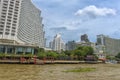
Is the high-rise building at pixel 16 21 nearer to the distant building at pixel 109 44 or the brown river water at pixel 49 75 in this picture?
the distant building at pixel 109 44

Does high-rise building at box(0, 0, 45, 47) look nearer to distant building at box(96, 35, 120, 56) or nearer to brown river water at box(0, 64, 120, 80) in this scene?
distant building at box(96, 35, 120, 56)

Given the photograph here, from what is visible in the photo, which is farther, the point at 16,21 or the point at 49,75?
the point at 16,21

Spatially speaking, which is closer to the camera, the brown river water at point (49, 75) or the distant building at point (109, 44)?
the brown river water at point (49, 75)

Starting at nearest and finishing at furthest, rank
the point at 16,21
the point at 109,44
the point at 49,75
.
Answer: the point at 49,75 < the point at 16,21 < the point at 109,44

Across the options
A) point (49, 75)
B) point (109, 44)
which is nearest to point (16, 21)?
point (49, 75)

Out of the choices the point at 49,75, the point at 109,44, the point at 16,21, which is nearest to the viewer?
the point at 49,75

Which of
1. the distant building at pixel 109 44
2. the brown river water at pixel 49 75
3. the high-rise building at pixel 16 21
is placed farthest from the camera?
the distant building at pixel 109 44

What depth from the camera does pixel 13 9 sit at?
107 metres

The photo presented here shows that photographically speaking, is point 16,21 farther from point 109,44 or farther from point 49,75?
point 109,44

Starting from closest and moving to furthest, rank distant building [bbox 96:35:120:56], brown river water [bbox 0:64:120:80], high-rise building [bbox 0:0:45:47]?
1. brown river water [bbox 0:64:120:80]
2. high-rise building [bbox 0:0:45:47]
3. distant building [bbox 96:35:120:56]

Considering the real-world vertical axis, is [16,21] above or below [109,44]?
above

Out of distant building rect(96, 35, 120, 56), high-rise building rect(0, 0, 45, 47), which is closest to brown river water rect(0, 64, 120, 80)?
high-rise building rect(0, 0, 45, 47)

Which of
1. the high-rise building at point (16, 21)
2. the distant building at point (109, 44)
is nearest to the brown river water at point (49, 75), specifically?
the high-rise building at point (16, 21)

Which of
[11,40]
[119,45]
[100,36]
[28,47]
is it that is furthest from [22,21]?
[119,45]
